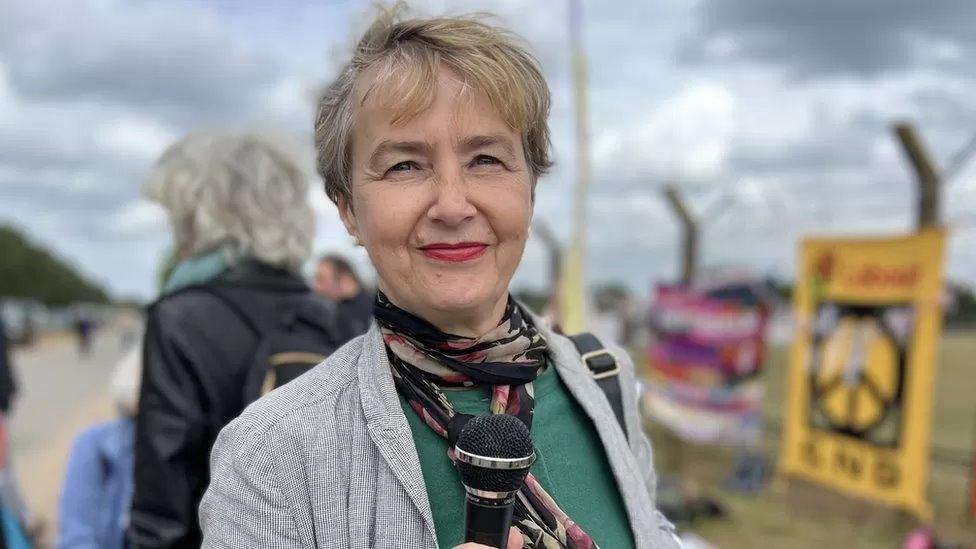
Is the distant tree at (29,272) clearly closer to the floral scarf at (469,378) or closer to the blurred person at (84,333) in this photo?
the blurred person at (84,333)

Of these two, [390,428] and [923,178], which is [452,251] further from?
[923,178]

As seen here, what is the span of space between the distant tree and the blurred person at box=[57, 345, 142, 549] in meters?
83.1

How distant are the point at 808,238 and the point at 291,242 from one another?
6090 millimetres

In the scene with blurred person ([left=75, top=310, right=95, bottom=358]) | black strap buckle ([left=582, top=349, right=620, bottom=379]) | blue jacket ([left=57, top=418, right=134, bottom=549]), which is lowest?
blurred person ([left=75, top=310, right=95, bottom=358])

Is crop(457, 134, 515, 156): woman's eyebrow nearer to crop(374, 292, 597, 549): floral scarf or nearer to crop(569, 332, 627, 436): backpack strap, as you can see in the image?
crop(374, 292, 597, 549): floral scarf

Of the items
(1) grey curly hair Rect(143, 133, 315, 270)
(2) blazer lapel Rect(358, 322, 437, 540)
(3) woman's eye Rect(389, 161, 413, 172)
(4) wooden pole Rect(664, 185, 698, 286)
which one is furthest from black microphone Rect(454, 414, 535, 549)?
(4) wooden pole Rect(664, 185, 698, 286)

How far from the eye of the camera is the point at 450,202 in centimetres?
121

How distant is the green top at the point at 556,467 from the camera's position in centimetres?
121

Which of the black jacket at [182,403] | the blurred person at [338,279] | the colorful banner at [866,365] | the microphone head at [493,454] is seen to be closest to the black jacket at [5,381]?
the blurred person at [338,279]

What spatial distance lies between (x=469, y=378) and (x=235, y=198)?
1.24 m

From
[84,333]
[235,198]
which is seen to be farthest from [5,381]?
[84,333]

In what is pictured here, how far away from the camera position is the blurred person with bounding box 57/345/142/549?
8.78 feet

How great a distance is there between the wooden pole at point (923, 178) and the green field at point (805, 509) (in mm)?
2333

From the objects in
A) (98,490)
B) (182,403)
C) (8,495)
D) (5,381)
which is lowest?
(8,495)
